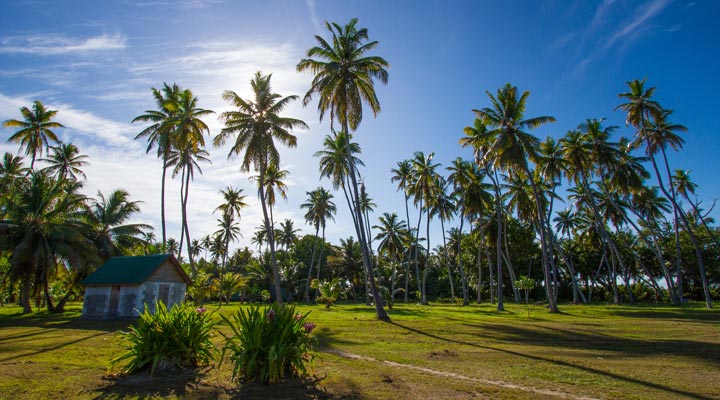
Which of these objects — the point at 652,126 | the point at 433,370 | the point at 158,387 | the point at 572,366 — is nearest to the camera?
the point at 158,387

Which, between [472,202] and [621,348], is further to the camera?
[472,202]

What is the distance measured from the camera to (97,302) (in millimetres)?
23891

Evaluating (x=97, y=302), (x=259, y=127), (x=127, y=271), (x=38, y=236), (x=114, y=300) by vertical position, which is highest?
(x=259, y=127)

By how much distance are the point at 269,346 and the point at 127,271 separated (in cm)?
2118

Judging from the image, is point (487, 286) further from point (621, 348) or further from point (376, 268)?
point (621, 348)

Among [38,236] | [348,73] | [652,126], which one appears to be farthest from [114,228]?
[652,126]

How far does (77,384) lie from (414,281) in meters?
59.8

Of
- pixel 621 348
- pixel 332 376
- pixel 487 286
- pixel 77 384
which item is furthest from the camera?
pixel 487 286

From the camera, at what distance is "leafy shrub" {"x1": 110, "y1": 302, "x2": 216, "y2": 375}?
785cm

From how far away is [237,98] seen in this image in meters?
26.3

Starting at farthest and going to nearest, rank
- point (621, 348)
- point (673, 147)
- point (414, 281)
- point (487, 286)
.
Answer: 1. point (414, 281)
2. point (487, 286)
3. point (673, 147)
4. point (621, 348)

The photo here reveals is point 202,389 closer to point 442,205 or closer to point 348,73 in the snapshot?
point 348,73

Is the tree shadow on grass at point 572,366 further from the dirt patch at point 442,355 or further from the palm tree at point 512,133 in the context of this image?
the palm tree at point 512,133

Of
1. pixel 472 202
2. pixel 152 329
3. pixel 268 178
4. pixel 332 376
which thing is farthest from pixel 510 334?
A: pixel 268 178
